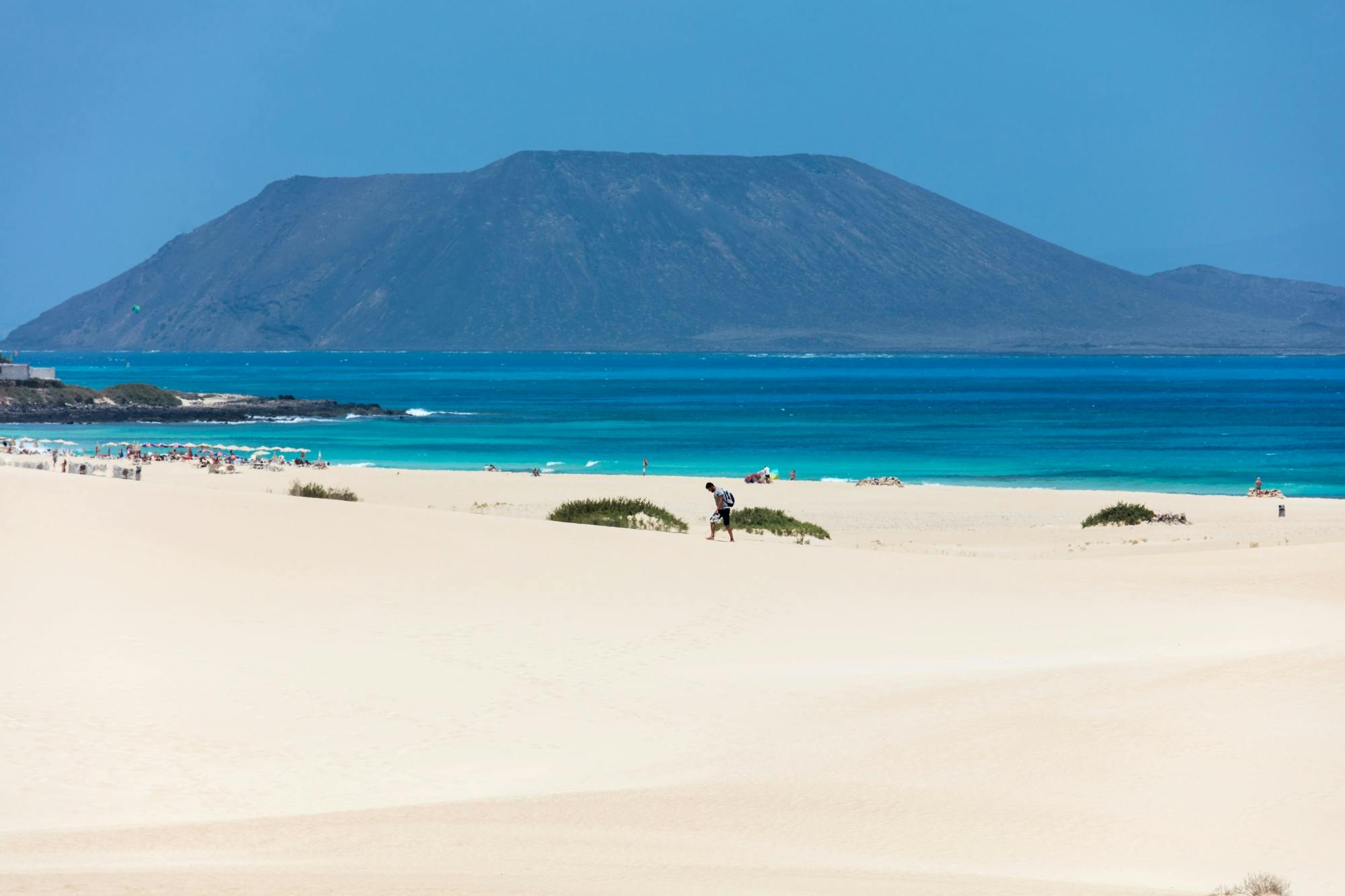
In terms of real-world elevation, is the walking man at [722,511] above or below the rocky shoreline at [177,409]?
below

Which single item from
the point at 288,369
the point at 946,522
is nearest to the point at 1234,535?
the point at 946,522

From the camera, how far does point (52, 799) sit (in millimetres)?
8320

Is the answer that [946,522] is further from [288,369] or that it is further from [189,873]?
[288,369]

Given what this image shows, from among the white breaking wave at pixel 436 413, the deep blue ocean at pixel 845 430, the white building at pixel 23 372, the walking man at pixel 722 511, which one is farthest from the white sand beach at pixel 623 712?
the white building at pixel 23 372

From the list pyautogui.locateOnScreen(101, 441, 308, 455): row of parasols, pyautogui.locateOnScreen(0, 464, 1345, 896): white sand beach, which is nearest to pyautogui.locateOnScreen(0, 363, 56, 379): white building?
pyautogui.locateOnScreen(101, 441, 308, 455): row of parasols

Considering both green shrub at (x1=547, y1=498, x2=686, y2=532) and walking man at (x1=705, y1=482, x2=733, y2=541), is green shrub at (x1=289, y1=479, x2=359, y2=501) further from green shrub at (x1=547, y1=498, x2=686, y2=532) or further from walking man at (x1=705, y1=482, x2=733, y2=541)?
walking man at (x1=705, y1=482, x2=733, y2=541)

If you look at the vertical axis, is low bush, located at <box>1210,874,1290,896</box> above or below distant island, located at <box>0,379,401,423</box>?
below

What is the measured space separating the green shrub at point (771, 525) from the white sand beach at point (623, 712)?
5.42 meters

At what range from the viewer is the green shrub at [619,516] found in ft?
79.7

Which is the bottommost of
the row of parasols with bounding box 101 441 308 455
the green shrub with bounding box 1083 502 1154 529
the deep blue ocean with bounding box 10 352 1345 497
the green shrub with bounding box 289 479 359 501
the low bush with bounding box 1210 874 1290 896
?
the low bush with bounding box 1210 874 1290 896

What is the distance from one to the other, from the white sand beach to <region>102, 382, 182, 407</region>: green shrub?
7173 centimetres

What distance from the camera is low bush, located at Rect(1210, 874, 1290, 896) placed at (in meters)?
7.20

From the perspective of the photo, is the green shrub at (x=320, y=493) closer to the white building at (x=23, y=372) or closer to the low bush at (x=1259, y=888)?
the low bush at (x=1259, y=888)

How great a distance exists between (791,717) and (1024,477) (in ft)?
125
